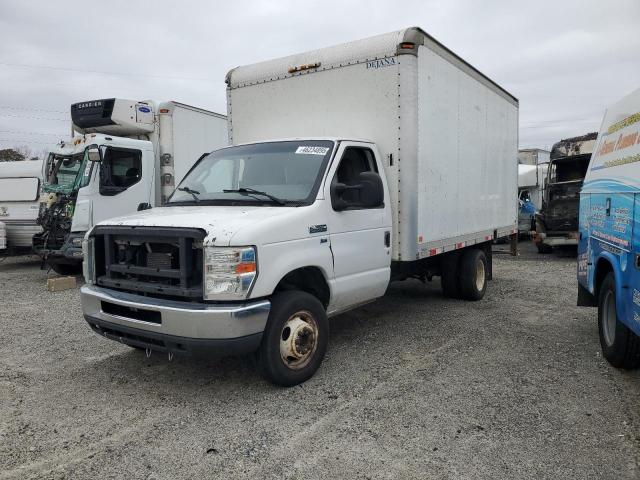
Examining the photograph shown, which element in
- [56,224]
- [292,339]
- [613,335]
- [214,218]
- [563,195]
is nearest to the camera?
[214,218]

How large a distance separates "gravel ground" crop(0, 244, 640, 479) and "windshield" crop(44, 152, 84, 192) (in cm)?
426

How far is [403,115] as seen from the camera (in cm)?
568

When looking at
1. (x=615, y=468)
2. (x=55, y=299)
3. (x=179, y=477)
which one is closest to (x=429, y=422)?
(x=615, y=468)

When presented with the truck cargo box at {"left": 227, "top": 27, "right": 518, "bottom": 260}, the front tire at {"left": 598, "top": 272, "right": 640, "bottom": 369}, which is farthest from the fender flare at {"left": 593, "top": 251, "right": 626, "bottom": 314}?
the truck cargo box at {"left": 227, "top": 27, "right": 518, "bottom": 260}

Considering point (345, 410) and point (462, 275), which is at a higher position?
point (462, 275)

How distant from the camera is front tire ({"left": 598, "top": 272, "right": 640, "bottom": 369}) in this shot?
4594 mm

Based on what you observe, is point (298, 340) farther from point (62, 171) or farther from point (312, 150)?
point (62, 171)

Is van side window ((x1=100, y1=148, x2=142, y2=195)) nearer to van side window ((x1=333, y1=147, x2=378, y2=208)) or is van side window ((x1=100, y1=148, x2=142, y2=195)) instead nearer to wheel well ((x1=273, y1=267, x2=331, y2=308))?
van side window ((x1=333, y1=147, x2=378, y2=208))

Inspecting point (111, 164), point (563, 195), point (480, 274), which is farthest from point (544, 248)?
point (111, 164)

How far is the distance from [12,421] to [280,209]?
2634 mm

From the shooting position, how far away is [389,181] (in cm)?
577

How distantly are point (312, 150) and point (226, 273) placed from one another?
1.85m

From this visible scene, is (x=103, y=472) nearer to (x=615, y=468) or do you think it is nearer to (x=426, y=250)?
(x=615, y=468)

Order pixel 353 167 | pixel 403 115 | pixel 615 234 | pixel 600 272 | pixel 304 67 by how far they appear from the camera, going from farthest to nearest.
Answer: pixel 304 67 → pixel 403 115 → pixel 353 167 → pixel 600 272 → pixel 615 234
